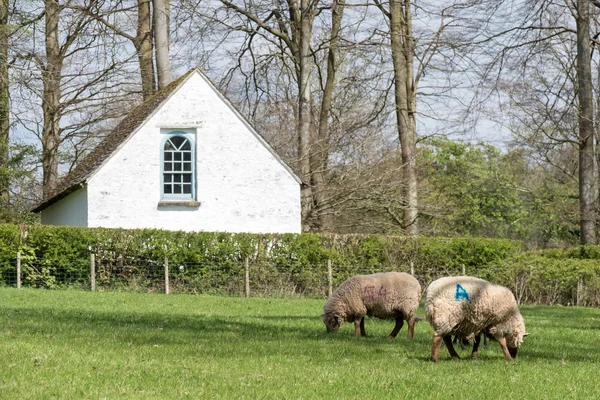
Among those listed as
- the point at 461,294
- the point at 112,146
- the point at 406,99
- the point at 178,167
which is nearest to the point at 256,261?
the point at 178,167

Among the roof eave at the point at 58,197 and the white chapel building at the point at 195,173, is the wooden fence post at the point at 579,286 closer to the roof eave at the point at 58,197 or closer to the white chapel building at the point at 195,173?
the white chapel building at the point at 195,173

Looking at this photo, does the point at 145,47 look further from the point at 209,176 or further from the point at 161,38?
the point at 209,176

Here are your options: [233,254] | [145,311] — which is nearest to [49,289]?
[233,254]

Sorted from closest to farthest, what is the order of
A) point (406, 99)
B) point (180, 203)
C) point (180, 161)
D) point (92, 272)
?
1. point (92, 272)
2. point (180, 203)
3. point (180, 161)
4. point (406, 99)

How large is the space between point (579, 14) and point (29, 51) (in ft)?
64.8

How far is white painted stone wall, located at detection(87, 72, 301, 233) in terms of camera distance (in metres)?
32.4

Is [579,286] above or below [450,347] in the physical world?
above

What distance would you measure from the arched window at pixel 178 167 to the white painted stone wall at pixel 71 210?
2.78 m

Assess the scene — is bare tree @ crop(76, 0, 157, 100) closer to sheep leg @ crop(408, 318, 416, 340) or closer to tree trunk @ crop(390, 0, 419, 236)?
tree trunk @ crop(390, 0, 419, 236)

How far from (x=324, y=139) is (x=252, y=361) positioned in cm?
2627

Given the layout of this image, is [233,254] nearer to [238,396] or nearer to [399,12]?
[399,12]

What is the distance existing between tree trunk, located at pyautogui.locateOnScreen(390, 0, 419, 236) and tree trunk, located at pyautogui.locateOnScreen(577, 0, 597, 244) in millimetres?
7126

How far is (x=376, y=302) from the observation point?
16.4 m

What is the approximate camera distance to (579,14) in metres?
28.5
